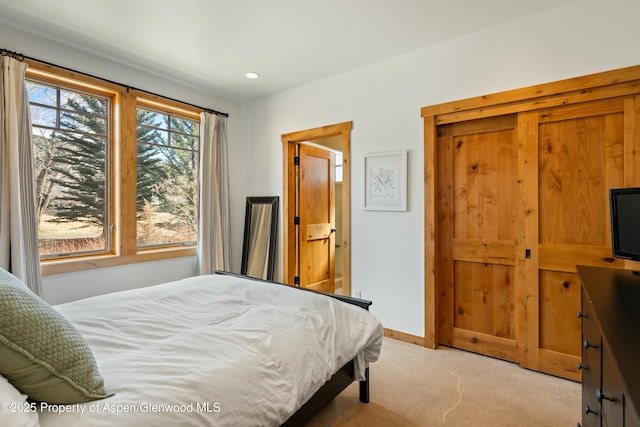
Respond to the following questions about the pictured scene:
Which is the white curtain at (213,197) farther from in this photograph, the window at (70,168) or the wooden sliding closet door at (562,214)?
the wooden sliding closet door at (562,214)

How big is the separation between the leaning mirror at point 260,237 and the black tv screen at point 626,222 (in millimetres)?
3284

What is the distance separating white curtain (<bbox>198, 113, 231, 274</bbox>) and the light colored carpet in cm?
235

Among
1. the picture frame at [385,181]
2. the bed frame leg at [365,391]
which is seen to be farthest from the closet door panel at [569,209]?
the bed frame leg at [365,391]

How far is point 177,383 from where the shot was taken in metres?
1.09

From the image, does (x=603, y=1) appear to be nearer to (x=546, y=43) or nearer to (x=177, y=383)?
(x=546, y=43)

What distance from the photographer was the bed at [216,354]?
1.01 metres

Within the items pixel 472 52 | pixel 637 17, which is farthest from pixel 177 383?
pixel 637 17

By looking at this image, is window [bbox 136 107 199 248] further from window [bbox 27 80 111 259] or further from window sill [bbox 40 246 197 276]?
window [bbox 27 80 111 259]

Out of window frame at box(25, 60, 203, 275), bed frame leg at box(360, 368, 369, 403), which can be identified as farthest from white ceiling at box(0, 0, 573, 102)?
bed frame leg at box(360, 368, 369, 403)

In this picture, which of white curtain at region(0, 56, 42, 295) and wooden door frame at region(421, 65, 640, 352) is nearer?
wooden door frame at region(421, 65, 640, 352)

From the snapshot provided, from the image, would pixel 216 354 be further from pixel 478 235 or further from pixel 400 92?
pixel 400 92

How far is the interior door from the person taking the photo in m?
4.26

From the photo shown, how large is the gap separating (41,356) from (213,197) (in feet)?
10.5

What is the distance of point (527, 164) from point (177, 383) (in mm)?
2766
